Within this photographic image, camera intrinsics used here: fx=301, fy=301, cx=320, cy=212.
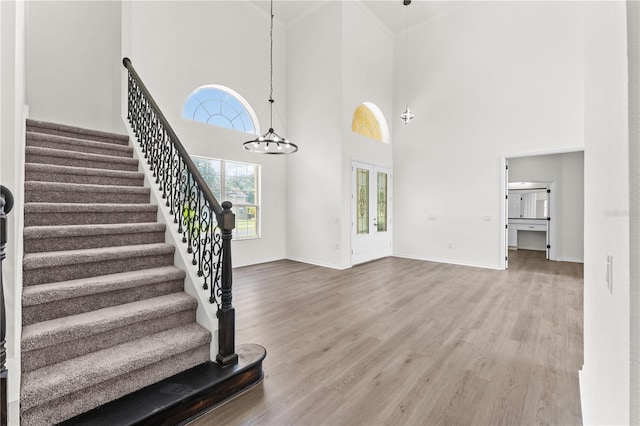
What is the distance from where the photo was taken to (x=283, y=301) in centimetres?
406

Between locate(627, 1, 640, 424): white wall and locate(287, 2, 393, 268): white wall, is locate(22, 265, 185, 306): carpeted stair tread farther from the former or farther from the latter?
locate(287, 2, 393, 268): white wall

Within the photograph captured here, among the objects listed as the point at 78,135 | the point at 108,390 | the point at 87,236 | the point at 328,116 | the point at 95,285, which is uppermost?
the point at 328,116

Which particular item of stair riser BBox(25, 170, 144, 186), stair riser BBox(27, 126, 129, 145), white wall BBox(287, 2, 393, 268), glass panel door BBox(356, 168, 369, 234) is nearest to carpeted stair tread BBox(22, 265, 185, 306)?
stair riser BBox(25, 170, 144, 186)

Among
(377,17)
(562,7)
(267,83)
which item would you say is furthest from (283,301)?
(562,7)

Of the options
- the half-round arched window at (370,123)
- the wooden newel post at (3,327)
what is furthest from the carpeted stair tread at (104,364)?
the half-round arched window at (370,123)

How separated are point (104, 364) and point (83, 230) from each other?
1.22 metres

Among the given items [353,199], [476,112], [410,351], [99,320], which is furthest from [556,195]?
[99,320]

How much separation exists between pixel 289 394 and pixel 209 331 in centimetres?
74

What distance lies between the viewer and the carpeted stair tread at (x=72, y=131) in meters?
3.69

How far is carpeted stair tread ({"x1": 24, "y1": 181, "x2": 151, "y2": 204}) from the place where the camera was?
2.72 meters

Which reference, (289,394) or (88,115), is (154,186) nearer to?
(289,394)

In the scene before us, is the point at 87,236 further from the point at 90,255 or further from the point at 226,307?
the point at 226,307

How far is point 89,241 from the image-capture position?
8.45 feet

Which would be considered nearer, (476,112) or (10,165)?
(10,165)
